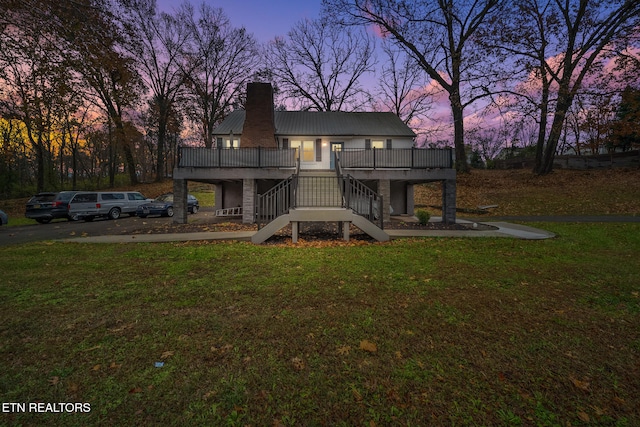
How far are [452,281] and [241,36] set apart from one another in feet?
129

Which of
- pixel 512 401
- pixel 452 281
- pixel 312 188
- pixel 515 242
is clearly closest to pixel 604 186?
pixel 515 242

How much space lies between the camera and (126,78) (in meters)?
8.50

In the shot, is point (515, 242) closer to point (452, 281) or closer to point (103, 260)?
point (452, 281)

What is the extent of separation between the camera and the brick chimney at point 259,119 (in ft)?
59.8

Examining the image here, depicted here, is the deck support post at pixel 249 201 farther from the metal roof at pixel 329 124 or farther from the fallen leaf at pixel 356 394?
the fallen leaf at pixel 356 394

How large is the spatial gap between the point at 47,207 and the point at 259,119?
1279 cm

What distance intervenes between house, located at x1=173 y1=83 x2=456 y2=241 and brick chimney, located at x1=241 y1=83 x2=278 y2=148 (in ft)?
0.21

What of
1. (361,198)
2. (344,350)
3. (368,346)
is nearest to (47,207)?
(361,198)

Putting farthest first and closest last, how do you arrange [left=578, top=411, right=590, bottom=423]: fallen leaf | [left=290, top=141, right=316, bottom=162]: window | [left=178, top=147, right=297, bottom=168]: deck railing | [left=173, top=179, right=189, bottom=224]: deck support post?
1. [left=290, top=141, right=316, bottom=162]: window
2. [left=178, top=147, right=297, bottom=168]: deck railing
3. [left=173, top=179, right=189, bottom=224]: deck support post
4. [left=578, top=411, right=590, bottom=423]: fallen leaf

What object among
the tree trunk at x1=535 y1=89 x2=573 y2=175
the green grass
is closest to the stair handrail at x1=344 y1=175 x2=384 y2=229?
the green grass

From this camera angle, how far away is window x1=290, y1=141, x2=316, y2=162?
70.7ft

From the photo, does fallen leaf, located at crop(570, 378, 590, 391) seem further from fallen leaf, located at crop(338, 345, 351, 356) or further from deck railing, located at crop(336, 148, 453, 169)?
deck railing, located at crop(336, 148, 453, 169)

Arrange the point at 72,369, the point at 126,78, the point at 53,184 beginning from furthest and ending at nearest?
1. the point at 53,184
2. the point at 126,78
3. the point at 72,369

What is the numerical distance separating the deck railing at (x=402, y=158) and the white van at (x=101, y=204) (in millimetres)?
15259
